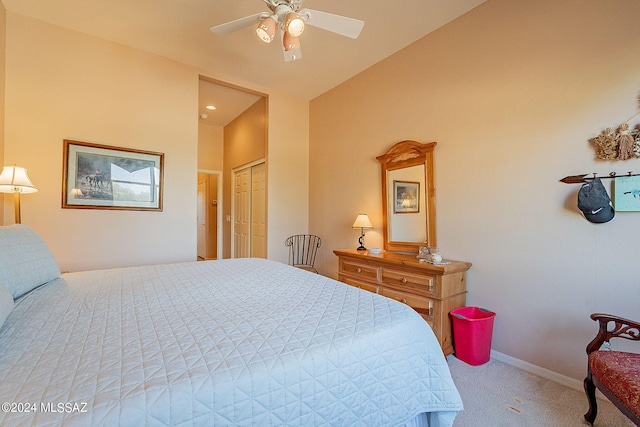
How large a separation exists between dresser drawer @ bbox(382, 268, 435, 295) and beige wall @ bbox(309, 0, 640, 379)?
0.44 metres

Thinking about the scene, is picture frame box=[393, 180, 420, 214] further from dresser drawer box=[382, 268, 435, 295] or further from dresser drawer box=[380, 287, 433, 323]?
dresser drawer box=[380, 287, 433, 323]

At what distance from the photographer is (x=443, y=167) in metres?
2.65

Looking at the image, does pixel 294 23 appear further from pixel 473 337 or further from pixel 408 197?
pixel 473 337

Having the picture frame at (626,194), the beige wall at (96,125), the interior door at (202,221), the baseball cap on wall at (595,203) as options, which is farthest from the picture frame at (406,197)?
the interior door at (202,221)

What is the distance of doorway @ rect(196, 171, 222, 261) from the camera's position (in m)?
5.77

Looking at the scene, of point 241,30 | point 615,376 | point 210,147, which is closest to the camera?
point 615,376

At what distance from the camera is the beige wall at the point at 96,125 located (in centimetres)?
259

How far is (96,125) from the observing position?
9.48ft

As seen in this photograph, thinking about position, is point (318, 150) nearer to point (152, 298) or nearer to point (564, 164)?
point (564, 164)

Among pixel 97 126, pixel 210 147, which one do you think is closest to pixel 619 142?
pixel 97 126

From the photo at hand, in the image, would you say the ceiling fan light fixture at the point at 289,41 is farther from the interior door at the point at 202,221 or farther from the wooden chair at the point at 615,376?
the interior door at the point at 202,221

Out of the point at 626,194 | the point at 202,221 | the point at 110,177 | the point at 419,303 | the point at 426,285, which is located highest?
the point at 110,177

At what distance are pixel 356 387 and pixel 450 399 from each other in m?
0.47

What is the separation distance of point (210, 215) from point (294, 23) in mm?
5308
